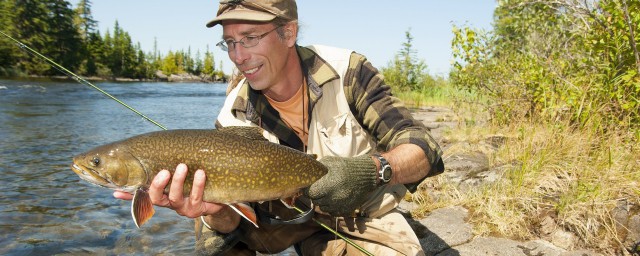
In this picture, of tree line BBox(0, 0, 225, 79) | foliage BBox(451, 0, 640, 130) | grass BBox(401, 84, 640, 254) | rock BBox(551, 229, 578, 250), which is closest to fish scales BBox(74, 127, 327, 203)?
grass BBox(401, 84, 640, 254)

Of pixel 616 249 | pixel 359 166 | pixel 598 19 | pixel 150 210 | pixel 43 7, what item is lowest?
pixel 616 249

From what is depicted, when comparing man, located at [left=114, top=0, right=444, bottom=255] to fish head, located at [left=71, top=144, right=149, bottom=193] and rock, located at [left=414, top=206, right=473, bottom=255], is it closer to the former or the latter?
fish head, located at [left=71, top=144, right=149, bottom=193]

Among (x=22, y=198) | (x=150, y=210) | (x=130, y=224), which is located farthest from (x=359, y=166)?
(x=22, y=198)

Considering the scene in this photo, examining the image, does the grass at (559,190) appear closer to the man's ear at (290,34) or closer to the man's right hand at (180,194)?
the man's ear at (290,34)

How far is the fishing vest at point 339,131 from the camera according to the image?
321 cm

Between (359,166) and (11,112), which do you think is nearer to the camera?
(359,166)

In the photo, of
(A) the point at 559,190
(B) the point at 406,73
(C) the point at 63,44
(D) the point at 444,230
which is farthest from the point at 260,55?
(C) the point at 63,44

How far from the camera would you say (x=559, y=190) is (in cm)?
470

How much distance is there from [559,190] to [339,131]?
114 inches

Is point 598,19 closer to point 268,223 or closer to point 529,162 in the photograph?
point 529,162

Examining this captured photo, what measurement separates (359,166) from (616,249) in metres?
2.82

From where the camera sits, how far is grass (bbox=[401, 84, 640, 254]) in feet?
13.4

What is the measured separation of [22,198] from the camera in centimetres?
677

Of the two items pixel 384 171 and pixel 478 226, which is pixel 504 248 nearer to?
pixel 478 226
